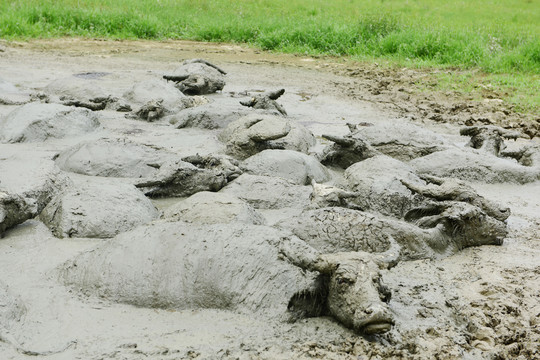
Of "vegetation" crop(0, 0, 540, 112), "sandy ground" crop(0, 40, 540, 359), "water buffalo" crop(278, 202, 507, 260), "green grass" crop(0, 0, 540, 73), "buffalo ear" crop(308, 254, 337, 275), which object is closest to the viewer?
"sandy ground" crop(0, 40, 540, 359)

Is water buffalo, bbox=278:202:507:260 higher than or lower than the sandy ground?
higher

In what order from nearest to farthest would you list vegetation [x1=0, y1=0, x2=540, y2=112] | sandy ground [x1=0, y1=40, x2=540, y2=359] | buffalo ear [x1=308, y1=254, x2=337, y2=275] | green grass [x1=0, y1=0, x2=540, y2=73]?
1. sandy ground [x1=0, y1=40, x2=540, y2=359]
2. buffalo ear [x1=308, y1=254, x2=337, y2=275]
3. vegetation [x1=0, y1=0, x2=540, y2=112]
4. green grass [x1=0, y1=0, x2=540, y2=73]

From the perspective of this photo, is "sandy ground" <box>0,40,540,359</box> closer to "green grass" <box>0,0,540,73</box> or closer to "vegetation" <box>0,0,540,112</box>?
"vegetation" <box>0,0,540,112</box>

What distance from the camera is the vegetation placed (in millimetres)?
10961

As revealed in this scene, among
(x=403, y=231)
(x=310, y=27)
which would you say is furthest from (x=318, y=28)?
(x=403, y=231)

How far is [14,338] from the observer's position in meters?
2.91

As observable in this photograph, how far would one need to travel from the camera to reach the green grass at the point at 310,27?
1120 cm

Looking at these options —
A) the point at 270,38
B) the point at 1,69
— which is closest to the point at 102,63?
the point at 1,69

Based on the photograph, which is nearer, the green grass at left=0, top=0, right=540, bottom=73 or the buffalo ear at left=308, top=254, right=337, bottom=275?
the buffalo ear at left=308, top=254, right=337, bottom=275

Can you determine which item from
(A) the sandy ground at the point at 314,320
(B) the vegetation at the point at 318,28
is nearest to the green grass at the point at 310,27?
(B) the vegetation at the point at 318,28

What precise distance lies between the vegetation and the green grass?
0.02 meters

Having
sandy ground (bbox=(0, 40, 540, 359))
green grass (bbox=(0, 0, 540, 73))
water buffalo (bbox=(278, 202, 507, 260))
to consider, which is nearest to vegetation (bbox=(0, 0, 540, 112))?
green grass (bbox=(0, 0, 540, 73))

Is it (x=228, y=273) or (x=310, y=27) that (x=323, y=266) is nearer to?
(x=228, y=273)

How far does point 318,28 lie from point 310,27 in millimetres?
169
